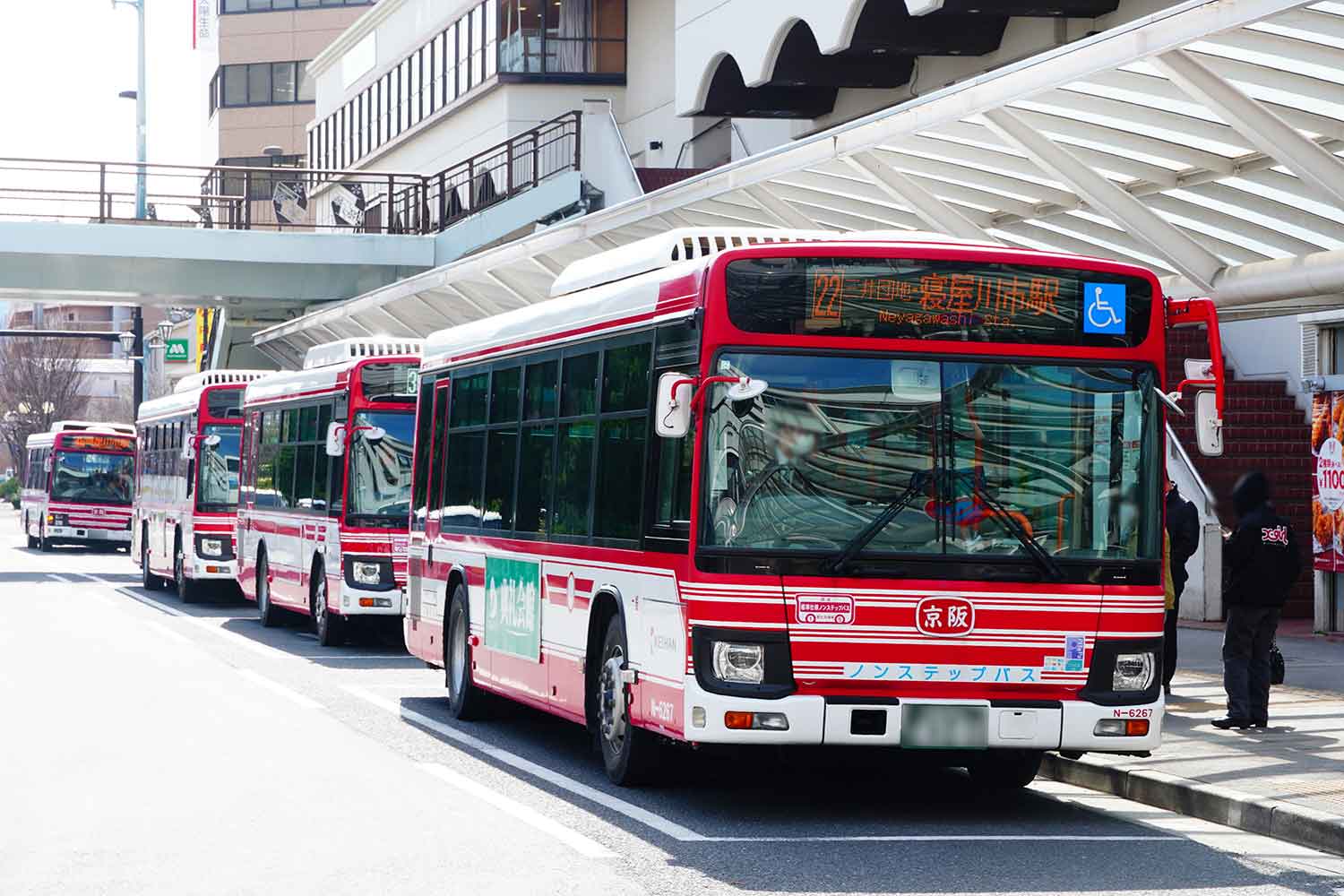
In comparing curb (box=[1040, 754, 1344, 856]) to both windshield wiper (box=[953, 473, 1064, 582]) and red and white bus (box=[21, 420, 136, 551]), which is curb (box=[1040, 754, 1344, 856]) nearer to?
windshield wiper (box=[953, 473, 1064, 582])

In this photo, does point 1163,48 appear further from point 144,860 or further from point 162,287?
point 162,287

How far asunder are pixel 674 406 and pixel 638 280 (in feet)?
5.43

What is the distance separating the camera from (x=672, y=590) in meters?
10.3

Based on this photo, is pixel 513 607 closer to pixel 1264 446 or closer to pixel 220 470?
pixel 1264 446

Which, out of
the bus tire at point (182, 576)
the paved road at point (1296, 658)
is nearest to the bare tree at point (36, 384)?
the bus tire at point (182, 576)

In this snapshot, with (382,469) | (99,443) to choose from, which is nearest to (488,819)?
(382,469)

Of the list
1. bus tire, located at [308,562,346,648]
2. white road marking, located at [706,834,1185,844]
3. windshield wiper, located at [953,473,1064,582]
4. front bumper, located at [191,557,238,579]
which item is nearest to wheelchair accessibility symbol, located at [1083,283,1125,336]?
windshield wiper, located at [953,473,1064,582]

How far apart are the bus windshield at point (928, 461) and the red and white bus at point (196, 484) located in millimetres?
18393

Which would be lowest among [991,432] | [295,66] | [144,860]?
[144,860]

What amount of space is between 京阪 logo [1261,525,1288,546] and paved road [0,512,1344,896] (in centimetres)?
235

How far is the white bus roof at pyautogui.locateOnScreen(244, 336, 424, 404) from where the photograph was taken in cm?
2177

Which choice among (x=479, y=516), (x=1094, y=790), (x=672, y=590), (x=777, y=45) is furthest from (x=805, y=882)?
(x=777, y=45)

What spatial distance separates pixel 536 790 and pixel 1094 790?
3212mm

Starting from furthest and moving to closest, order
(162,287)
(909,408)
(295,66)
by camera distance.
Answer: (295,66)
(162,287)
(909,408)
